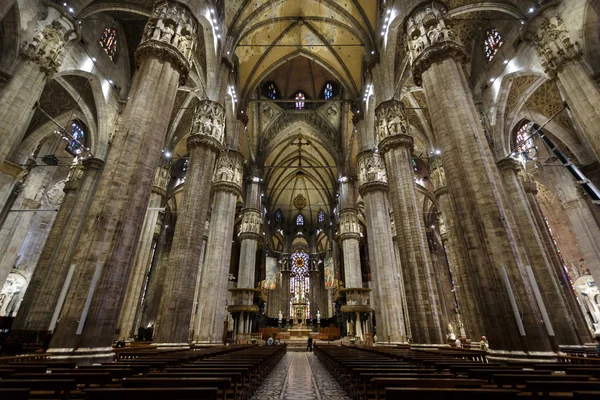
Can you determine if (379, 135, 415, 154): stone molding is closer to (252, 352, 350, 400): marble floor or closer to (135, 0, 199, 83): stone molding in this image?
(135, 0, 199, 83): stone molding

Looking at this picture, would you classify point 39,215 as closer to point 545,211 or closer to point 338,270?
point 338,270

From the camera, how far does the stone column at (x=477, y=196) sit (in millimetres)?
6113

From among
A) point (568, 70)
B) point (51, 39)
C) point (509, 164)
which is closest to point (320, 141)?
point (509, 164)

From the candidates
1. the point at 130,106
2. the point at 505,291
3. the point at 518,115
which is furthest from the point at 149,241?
the point at 518,115

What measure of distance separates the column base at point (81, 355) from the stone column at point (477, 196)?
845 centimetres

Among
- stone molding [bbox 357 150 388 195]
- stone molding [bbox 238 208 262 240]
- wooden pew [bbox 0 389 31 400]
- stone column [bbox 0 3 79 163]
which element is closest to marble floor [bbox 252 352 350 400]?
wooden pew [bbox 0 389 31 400]

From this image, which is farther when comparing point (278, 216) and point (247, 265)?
point (278, 216)

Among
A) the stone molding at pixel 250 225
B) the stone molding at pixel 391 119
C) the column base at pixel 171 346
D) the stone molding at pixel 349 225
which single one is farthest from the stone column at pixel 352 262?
the column base at pixel 171 346

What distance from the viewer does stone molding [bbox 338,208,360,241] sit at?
24281 mm

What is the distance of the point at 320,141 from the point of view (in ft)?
96.6

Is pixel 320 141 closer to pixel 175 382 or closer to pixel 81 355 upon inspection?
pixel 81 355

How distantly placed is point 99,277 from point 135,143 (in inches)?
141

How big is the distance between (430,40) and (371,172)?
32.6 ft

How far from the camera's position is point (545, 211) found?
882 inches
